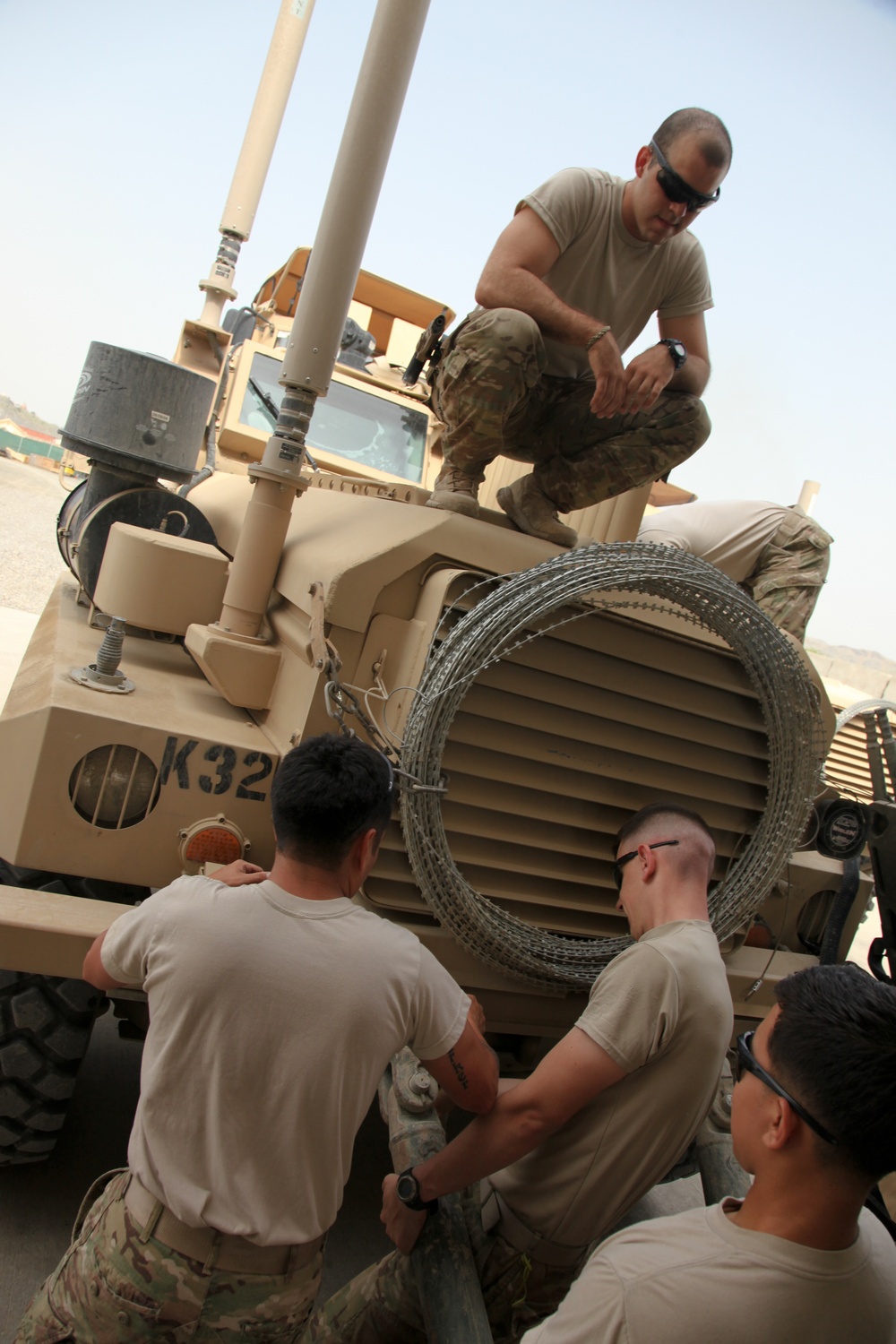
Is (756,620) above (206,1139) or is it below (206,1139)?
above

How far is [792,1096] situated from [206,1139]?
859mm

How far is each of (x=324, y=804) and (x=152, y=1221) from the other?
0.69m

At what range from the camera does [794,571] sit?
4.34m

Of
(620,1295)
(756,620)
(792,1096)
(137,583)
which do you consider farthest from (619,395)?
(620,1295)

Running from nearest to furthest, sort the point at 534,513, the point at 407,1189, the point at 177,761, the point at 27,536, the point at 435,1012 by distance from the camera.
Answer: the point at 435,1012 < the point at 407,1189 < the point at 177,761 < the point at 534,513 < the point at 27,536

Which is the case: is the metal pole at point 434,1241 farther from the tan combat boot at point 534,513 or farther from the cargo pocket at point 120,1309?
the tan combat boot at point 534,513

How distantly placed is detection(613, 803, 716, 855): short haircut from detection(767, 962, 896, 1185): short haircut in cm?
78

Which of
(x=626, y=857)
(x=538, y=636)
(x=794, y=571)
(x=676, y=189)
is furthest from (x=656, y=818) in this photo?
(x=794, y=571)

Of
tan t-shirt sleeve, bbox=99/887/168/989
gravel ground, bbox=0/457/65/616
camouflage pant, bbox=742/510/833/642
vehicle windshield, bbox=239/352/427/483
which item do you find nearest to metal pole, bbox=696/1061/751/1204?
tan t-shirt sleeve, bbox=99/887/168/989

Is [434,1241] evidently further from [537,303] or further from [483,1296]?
[537,303]

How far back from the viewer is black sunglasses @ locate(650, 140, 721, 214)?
2.48 meters

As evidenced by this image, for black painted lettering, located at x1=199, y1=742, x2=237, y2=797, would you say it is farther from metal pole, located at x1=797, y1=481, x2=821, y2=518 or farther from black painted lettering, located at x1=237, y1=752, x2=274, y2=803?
metal pole, located at x1=797, y1=481, x2=821, y2=518

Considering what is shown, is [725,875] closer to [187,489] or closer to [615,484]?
[615,484]

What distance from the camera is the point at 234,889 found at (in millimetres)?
1576
